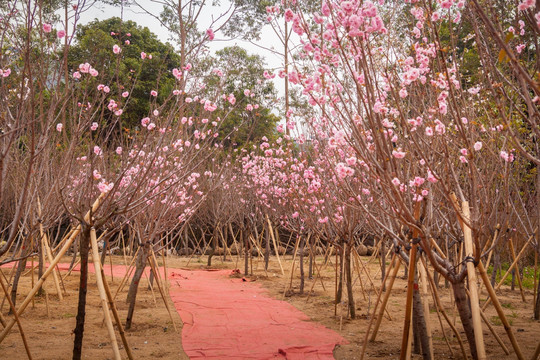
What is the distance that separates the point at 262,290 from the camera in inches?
337

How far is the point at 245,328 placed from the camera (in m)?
5.35

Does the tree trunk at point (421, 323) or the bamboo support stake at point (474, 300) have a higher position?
the bamboo support stake at point (474, 300)

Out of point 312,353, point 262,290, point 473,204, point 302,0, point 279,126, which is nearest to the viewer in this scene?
point 473,204

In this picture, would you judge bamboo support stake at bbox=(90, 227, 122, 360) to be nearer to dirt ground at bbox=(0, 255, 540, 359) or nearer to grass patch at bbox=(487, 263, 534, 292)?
dirt ground at bbox=(0, 255, 540, 359)

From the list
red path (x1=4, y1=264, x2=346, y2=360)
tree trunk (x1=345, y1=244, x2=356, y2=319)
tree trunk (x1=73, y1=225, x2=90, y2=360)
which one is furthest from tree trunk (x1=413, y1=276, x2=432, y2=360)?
tree trunk (x1=73, y1=225, x2=90, y2=360)

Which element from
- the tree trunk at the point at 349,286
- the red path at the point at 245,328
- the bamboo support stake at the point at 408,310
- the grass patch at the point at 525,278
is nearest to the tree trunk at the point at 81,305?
the red path at the point at 245,328

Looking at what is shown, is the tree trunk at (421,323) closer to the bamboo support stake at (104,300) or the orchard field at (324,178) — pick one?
the orchard field at (324,178)

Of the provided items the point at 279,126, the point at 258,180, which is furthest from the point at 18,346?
the point at 258,180

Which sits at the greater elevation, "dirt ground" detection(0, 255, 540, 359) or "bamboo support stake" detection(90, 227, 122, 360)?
"bamboo support stake" detection(90, 227, 122, 360)

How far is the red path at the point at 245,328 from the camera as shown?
4.36m

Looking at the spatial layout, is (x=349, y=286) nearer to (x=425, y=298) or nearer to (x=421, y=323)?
(x=421, y=323)

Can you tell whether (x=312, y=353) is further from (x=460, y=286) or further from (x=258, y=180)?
(x=258, y=180)

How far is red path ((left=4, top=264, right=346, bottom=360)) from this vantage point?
436 cm

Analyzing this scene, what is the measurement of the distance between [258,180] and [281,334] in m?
6.60
